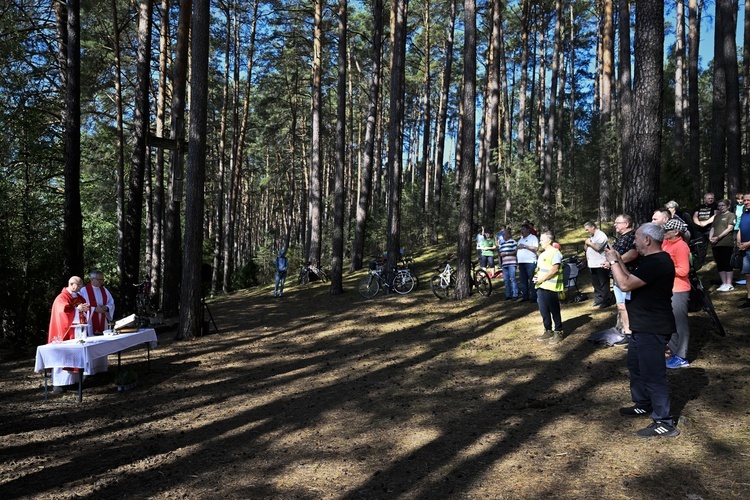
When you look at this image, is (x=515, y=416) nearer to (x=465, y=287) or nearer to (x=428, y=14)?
(x=465, y=287)

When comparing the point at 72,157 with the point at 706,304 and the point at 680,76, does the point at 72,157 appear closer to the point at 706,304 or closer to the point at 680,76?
the point at 706,304

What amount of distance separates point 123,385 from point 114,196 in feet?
70.1

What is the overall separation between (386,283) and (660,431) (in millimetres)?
10647

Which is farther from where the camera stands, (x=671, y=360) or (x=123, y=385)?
(x=123, y=385)

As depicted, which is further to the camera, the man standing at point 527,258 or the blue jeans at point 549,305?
the man standing at point 527,258

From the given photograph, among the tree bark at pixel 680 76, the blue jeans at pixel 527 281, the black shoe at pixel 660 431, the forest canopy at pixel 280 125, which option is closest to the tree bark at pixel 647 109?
the forest canopy at pixel 280 125

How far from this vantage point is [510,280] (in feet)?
39.8

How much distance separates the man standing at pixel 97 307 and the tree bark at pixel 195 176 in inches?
89.6

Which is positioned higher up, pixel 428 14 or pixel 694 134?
pixel 428 14

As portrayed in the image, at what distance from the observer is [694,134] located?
17750 mm

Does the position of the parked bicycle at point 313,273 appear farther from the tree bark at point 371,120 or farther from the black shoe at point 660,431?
the black shoe at point 660,431

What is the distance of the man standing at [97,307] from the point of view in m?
7.91

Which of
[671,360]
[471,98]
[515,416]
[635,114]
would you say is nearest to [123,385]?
[515,416]

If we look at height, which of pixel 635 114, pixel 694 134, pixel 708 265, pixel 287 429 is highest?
pixel 694 134
